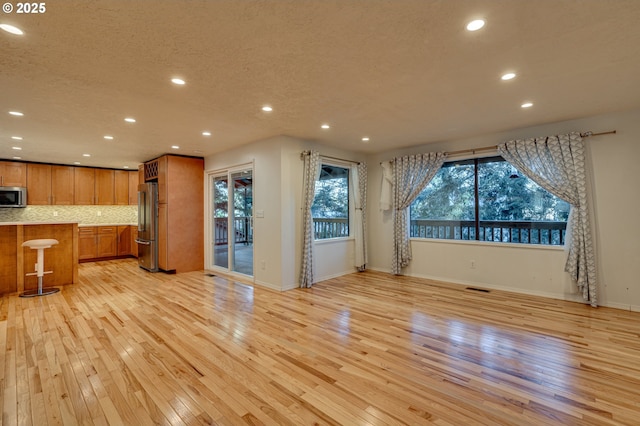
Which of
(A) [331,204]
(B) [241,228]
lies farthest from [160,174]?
(A) [331,204]

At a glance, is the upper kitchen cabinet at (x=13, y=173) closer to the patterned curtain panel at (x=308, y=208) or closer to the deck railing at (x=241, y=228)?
the deck railing at (x=241, y=228)

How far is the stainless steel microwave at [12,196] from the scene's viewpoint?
20.5 ft

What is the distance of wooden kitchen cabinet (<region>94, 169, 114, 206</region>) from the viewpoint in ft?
24.9

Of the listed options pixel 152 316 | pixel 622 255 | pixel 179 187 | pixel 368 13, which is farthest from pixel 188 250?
pixel 622 255

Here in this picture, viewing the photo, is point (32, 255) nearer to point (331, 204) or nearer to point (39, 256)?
→ point (39, 256)

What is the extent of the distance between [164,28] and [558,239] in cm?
533

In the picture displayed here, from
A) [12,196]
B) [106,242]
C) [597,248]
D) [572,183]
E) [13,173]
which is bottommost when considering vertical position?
[106,242]

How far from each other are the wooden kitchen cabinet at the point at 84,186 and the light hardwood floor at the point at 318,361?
3999 millimetres

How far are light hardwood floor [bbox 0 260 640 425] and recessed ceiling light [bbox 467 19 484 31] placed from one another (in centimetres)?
Result: 247

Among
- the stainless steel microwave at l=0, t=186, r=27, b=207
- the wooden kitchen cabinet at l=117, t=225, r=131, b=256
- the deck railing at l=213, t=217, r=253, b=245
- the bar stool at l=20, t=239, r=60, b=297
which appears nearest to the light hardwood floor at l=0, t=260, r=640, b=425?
the bar stool at l=20, t=239, r=60, b=297

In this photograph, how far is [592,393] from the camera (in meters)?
1.97

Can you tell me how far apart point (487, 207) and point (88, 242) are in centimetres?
899

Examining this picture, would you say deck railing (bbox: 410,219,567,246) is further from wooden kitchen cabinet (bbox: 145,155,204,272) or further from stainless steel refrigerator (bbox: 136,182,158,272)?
stainless steel refrigerator (bbox: 136,182,158,272)

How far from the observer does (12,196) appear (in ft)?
20.8
